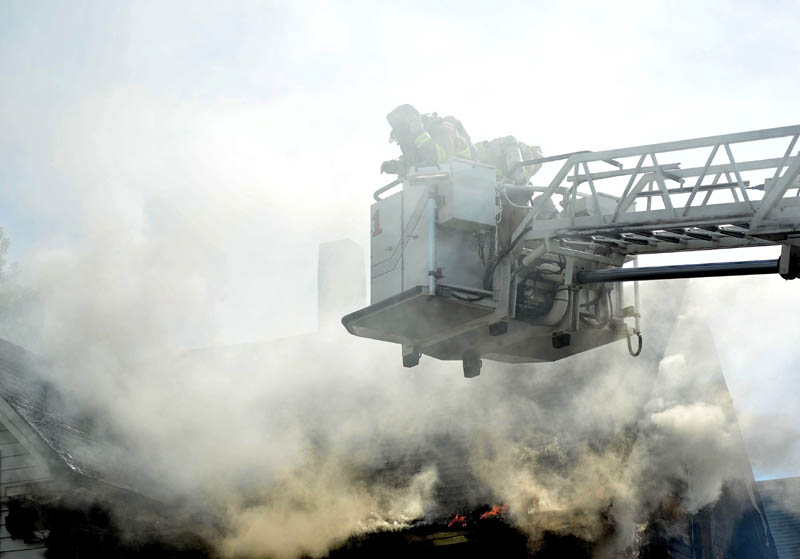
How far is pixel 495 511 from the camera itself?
14.2 metres

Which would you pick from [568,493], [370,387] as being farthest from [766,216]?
[370,387]

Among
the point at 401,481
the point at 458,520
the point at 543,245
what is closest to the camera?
the point at 543,245

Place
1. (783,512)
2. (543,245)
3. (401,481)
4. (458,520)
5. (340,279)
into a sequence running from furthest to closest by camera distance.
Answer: (783,512)
(340,279)
(401,481)
(458,520)
(543,245)

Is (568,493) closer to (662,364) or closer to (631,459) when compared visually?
(631,459)

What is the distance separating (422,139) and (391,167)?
59cm

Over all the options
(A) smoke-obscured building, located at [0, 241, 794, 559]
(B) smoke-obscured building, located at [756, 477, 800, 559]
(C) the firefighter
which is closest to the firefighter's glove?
(C) the firefighter

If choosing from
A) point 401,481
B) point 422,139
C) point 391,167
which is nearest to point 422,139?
point 422,139

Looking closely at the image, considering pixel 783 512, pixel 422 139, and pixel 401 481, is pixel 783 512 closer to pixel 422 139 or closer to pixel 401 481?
pixel 401 481

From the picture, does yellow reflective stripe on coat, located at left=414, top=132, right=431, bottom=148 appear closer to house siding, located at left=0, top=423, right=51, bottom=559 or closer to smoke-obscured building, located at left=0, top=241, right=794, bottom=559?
smoke-obscured building, located at left=0, top=241, right=794, bottom=559

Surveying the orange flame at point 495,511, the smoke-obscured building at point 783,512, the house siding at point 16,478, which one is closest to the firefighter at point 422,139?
the orange flame at point 495,511

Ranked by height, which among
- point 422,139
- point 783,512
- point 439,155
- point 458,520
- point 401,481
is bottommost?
point 783,512

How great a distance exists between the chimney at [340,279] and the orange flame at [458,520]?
824cm

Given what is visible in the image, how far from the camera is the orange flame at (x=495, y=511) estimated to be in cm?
1415

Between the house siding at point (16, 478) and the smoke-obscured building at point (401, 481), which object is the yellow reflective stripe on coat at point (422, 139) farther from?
the house siding at point (16, 478)
